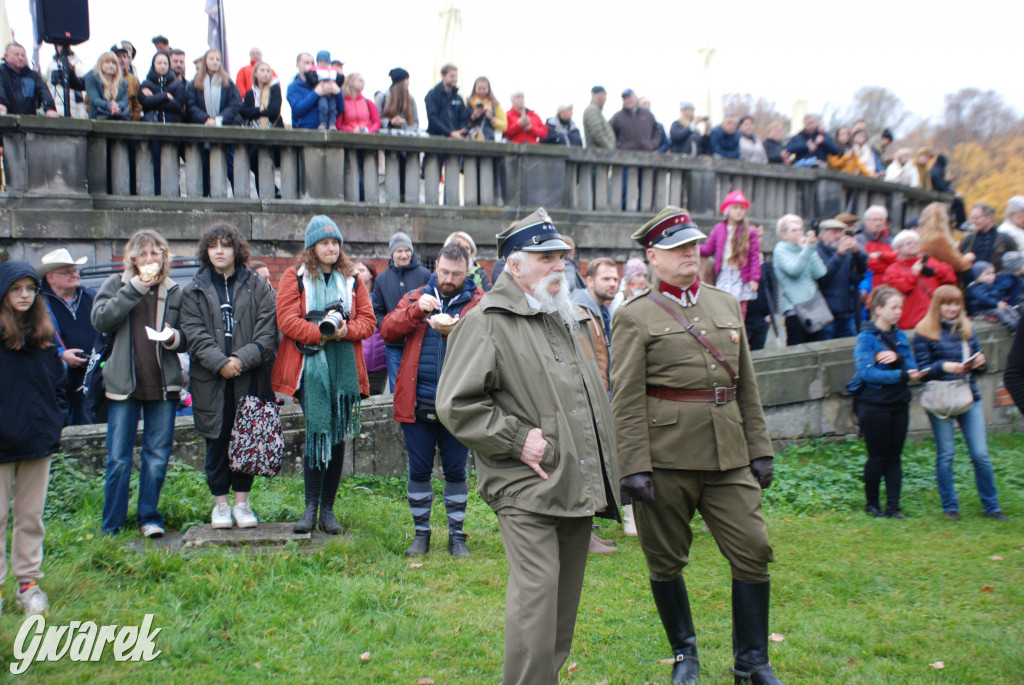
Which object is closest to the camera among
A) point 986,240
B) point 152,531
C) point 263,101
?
point 152,531

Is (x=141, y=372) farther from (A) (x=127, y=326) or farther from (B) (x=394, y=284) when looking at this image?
(B) (x=394, y=284)

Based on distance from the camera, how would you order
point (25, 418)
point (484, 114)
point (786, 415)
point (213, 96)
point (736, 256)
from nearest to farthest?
point (25, 418) → point (786, 415) → point (736, 256) → point (213, 96) → point (484, 114)

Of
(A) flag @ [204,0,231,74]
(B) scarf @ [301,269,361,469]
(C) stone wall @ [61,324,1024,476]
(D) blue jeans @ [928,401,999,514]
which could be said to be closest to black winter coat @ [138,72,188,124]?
(A) flag @ [204,0,231,74]

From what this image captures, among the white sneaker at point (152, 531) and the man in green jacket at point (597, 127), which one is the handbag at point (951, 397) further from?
the man in green jacket at point (597, 127)

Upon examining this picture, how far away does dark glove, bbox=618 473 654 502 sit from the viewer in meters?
4.01

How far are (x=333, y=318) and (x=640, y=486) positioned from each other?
278 cm

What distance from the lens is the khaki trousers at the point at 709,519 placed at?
400 cm

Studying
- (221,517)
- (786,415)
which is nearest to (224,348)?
(221,517)

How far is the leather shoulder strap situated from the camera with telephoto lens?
2.52m

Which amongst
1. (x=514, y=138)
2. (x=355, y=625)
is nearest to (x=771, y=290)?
(x=514, y=138)

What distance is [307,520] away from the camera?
5.99 m

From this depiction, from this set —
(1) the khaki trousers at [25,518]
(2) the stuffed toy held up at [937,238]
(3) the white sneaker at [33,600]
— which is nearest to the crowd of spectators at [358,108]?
(2) the stuffed toy held up at [937,238]

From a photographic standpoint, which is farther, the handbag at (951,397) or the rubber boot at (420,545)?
the handbag at (951,397)

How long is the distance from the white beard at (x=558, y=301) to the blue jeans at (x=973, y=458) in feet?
15.6
